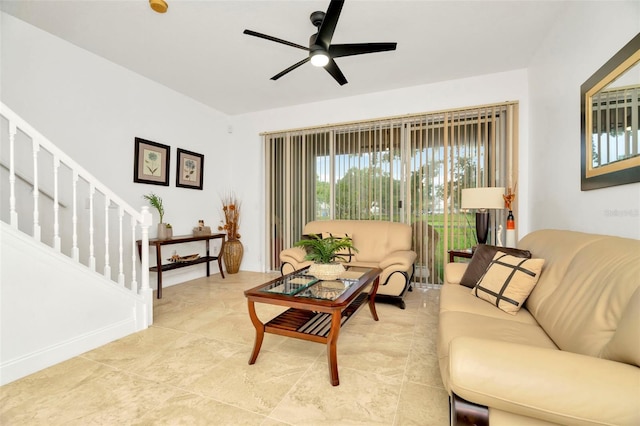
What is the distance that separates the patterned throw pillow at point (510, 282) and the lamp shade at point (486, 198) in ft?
3.70

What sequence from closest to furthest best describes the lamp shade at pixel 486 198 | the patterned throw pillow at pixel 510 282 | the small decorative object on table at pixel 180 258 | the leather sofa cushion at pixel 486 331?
1. the leather sofa cushion at pixel 486 331
2. the patterned throw pillow at pixel 510 282
3. the lamp shade at pixel 486 198
4. the small decorative object on table at pixel 180 258

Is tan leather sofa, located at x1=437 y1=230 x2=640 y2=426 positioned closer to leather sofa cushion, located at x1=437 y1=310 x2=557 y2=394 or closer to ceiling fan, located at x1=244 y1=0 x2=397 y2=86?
leather sofa cushion, located at x1=437 y1=310 x2=557 y2=394

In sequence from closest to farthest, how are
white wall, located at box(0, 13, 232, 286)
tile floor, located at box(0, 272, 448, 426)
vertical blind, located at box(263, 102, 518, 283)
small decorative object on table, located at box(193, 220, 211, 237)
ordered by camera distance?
1. tile floor, located at box(0, 272, 448, 426)
2. white wall, located at box(0, 13, 232, 286)
3. vertical blind, located at box(263, 102, 518, 283)
4. small decorative object on table, located at box(193, 220, 211, 237)

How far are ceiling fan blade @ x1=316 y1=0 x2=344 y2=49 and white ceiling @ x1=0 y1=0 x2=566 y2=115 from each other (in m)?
0.46

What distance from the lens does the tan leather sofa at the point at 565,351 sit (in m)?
0.80

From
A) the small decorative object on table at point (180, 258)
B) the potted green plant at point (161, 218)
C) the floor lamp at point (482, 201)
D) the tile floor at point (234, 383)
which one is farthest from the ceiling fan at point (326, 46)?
the small decorative object on table at point (180, 258)

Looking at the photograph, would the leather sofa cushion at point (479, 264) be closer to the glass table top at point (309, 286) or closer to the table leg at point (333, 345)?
the glass table top at point (309, 286)

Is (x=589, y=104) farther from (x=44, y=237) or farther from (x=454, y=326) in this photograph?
(x=44, y=237)

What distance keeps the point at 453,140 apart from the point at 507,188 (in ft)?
2.94

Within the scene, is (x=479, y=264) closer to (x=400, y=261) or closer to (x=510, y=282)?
(x=510, y=282)

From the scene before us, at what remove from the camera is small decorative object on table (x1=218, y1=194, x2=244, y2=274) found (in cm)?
479

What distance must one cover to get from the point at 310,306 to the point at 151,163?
3.28 m

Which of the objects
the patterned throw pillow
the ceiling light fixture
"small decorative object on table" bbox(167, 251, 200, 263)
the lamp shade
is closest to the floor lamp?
Result: the lamp shade

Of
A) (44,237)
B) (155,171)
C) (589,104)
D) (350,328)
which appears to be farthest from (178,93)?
(589,104)
